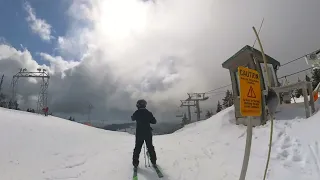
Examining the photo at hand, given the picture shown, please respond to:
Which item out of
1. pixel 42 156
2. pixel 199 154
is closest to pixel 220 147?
pixel 199 154

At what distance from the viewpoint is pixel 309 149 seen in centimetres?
710

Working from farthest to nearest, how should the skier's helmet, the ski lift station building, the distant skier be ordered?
the ski lift station building
the skier's helmet
the distant skier

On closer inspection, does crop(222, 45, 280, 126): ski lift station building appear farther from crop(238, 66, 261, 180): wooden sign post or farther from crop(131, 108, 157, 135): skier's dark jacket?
crop(238, 66, 261, 180): wooden sign post

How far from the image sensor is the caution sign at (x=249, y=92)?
314 cm

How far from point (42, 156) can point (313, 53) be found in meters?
17.6

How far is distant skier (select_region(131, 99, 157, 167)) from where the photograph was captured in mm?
7891

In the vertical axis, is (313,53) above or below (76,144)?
above

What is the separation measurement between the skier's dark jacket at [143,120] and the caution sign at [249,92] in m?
5.03

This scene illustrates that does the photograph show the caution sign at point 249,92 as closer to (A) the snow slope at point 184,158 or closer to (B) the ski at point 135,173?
(A) the snow slope at point 184,158

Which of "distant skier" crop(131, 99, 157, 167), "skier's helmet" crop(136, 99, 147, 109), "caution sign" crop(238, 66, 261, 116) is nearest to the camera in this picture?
"caution sign" crop(238, 66, 261, 116)

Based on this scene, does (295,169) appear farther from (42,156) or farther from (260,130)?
(42,156)

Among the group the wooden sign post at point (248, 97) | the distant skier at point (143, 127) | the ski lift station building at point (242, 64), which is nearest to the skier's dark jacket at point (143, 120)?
the distant skier at point (143, 127)

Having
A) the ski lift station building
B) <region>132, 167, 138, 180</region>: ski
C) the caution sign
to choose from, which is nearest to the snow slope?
<region>132, 167, 138, 180</region>: ski

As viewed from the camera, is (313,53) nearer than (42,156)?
No
